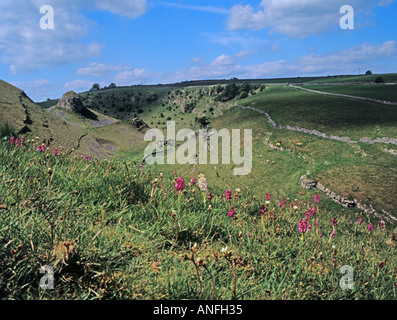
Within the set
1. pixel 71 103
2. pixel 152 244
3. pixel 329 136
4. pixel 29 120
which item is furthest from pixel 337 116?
pixel 71 103

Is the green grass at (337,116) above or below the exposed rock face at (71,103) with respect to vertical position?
below

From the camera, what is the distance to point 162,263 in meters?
3.65

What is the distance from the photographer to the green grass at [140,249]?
10.0 feet

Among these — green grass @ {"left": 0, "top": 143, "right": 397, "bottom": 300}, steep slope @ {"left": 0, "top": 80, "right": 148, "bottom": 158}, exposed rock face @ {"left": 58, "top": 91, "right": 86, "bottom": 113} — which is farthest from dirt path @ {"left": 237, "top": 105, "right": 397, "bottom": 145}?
exposed rock face @ {"left": 58, "top": 91, "right": 86, "bottom": 113}

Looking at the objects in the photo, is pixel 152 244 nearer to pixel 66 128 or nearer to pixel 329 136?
pixel 329 136

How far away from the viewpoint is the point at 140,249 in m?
3.81

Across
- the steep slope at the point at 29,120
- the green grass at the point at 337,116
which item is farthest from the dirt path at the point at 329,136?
the steep slope at the point at 29,120

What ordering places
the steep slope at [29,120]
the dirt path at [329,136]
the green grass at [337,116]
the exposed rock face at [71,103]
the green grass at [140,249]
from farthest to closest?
the exposed rock face at [71,103], the green grass at [337,116], the dirt path at [329,136], the steep slope at [29,120], the green grass at [140,249]

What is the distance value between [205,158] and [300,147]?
17.2m

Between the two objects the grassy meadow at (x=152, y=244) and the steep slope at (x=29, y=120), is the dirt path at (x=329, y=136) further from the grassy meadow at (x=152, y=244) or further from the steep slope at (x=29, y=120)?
the steep slope at (x=29, y=120)

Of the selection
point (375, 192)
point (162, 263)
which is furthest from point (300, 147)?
point (162, 263)

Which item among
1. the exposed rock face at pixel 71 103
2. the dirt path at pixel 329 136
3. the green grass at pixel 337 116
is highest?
the exposed rock face at pixel 71 103
